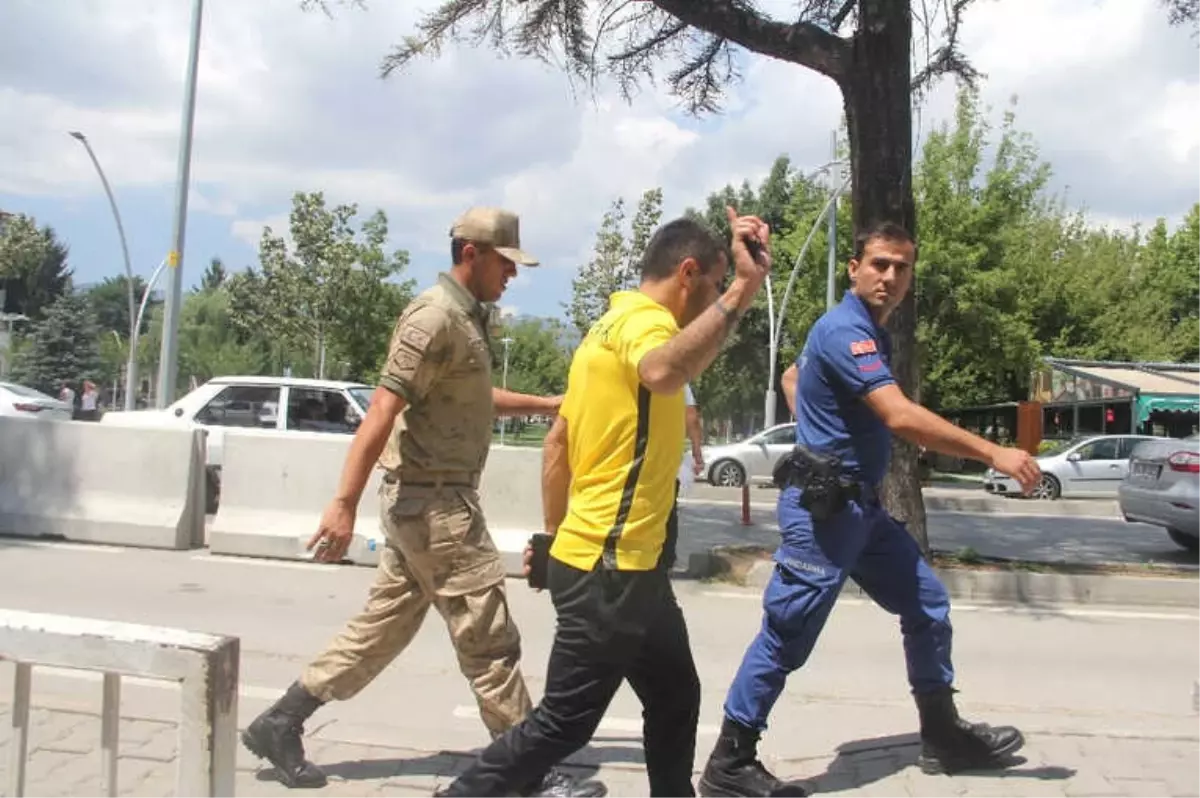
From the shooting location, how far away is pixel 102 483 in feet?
29.3

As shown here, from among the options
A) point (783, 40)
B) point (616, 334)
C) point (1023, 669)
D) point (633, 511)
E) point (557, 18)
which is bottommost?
point (1023, 669)

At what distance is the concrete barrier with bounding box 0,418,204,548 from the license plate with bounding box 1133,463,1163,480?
31.6ft

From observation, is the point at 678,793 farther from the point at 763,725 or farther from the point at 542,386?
the point at 542,386

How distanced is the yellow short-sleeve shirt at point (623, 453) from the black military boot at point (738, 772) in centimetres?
101

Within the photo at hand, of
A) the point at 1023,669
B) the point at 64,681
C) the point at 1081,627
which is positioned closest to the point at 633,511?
the point at 64,681

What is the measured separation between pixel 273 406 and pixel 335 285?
23143 mm

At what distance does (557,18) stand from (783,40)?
11.4ft

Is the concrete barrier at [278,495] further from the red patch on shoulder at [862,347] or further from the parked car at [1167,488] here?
the parked car at [1167,488]

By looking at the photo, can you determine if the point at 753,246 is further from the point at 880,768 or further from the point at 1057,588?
the point at 1057,588

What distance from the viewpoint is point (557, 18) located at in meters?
11.1

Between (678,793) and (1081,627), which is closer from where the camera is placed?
(678,793)

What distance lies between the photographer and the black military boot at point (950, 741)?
152 inches

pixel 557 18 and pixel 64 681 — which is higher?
pixel 557 18

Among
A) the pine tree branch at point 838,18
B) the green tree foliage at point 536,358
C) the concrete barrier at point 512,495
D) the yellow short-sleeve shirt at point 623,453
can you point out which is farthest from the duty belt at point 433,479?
the green tree foliage at point 536,358
